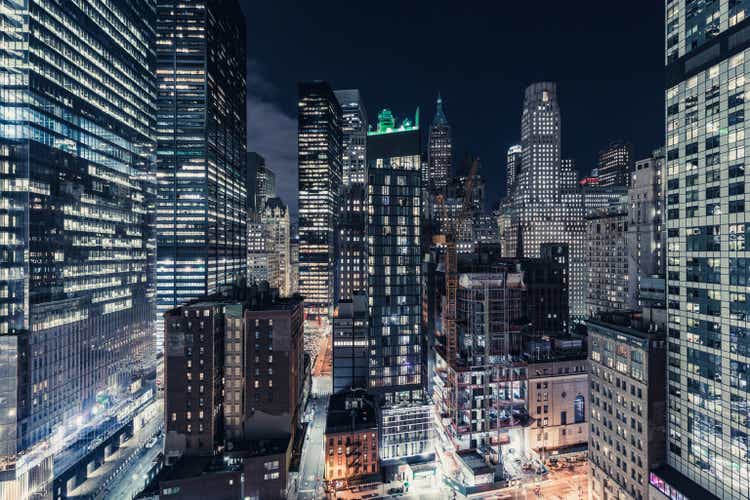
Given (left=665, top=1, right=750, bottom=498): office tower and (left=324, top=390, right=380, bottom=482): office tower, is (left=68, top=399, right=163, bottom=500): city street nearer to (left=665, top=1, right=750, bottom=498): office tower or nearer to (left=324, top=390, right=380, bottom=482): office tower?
(left=324, top=390, right=380, bottom=482): office tower

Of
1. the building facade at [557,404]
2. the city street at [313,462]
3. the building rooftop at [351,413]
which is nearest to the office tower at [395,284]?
the building rooftop at [351,413]

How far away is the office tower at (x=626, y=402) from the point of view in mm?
64875

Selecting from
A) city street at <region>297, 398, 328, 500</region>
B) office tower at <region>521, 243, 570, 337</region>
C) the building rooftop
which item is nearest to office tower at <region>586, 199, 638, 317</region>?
office tower at <region>521, 243, 570, 337</region>

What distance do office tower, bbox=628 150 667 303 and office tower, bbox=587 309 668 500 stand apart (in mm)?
66391

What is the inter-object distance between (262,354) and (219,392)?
12.9 m

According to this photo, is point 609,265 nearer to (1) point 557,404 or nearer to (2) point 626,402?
(1) point 557,404

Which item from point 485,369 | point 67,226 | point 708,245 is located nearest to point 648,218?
point 708,245

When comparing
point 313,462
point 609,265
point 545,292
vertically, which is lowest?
point 313,462

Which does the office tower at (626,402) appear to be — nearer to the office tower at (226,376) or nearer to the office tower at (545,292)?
the office tower at (545,292)

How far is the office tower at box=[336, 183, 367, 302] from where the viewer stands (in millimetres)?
143375

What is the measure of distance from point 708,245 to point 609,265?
319 ft

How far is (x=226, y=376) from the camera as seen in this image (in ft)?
292

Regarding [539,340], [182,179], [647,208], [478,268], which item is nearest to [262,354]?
[478,268]

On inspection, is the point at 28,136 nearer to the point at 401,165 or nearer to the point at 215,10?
the point at 401,165
